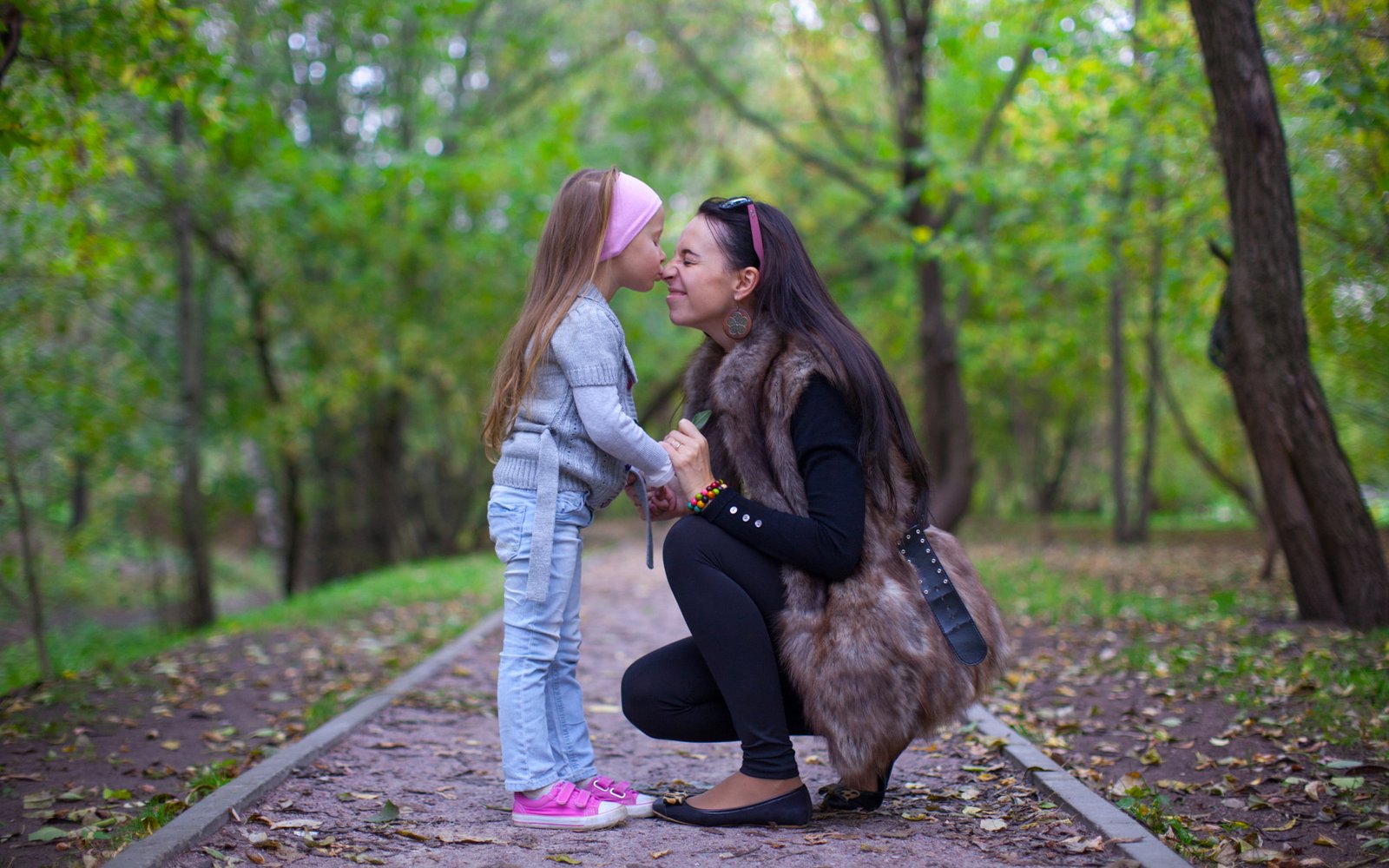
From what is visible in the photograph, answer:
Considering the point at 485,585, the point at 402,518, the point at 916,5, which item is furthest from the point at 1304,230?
the point at 402,518

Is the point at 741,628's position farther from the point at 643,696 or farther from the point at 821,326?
the point at 821,326

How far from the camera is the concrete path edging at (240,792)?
3098 millimetres

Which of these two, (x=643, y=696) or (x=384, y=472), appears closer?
(x=643, y=696)

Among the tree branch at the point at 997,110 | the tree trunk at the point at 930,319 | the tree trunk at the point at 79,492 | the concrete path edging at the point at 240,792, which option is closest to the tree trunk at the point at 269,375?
the tree trunk at the point at 79,492

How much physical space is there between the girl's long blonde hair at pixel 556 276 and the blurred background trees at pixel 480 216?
3119 millimetres

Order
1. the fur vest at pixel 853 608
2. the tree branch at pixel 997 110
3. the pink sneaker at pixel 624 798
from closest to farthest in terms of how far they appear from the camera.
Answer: the fur vest at pixel 853 608 < the pink sneaker at pixel 624 798 < the tree branch at pixel 997 110

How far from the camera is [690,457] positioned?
3.46 meters

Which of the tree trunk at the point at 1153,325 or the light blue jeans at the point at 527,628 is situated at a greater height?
the tree trunk at the point at 1153,325

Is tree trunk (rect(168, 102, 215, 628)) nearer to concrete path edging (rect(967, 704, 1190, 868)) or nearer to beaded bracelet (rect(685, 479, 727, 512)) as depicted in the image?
concrete path edging (rect(967, 704, 1190, 868))

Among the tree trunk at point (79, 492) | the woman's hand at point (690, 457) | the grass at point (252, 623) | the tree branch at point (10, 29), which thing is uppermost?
the tree branch at point (10, 29)

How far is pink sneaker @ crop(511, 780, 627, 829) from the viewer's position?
3.55 m

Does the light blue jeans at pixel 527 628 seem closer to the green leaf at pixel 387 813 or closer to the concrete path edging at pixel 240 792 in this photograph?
the green leaf at pixel 387 813

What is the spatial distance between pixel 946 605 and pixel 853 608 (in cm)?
32

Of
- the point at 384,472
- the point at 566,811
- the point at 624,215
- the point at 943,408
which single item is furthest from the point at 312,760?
the point at 384,472
